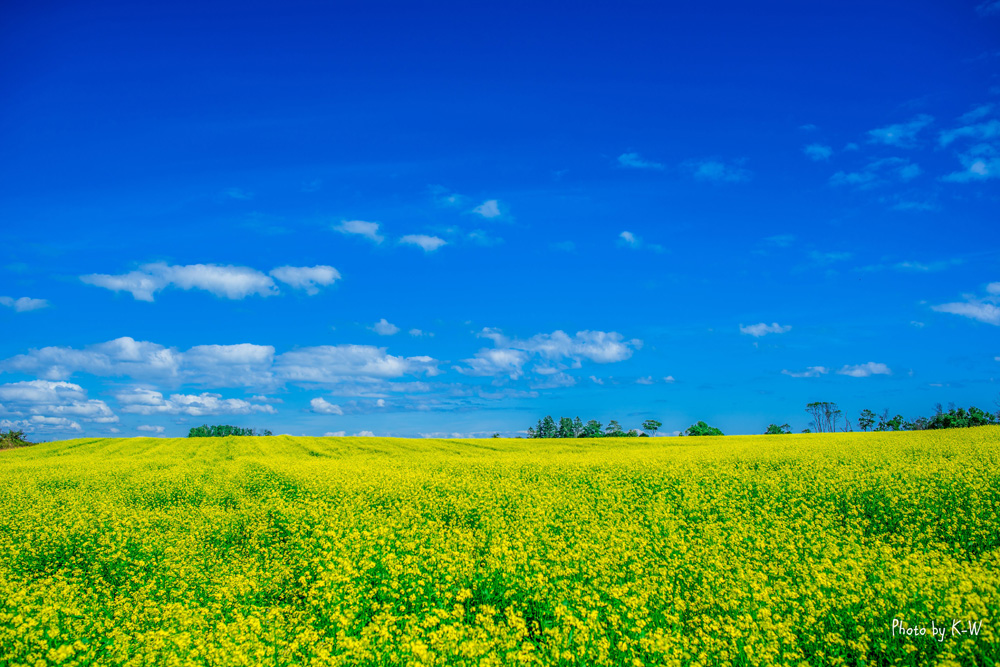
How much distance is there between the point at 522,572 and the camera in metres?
8.99

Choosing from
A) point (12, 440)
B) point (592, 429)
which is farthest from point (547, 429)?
point (12, 440)

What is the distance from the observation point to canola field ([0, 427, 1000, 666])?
667 centimetres

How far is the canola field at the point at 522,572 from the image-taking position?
6.67 metres

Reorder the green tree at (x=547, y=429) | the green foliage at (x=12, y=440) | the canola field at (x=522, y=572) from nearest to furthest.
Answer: the canola field at (x=522, y=572)
the green foliage at (x=12, y=440)
the green tree at (x=547, y=429)

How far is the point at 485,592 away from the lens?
8.57 metres

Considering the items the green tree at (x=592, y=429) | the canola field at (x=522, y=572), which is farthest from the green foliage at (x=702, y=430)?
the canola field at (x=522, y=572)

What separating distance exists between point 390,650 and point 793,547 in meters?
8.04

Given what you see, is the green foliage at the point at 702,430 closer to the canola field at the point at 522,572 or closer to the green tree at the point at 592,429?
the green tree at the point at 592,429

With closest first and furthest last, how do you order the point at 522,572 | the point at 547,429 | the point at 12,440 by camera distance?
the point at 522,572 < the point at 12,440 < the point at 547,429

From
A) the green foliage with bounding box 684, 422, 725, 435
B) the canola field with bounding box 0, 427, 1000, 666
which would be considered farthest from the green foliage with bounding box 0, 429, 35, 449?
the green foliage with bounding box 684, 422, 725, 435

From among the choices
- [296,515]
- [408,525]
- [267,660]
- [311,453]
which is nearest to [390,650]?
[267,660]

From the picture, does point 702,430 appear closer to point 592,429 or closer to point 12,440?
point 592,429

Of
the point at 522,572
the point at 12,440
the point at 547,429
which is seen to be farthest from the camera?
the point at 547,429

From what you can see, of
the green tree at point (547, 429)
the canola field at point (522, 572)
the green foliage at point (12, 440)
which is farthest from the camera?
the green tree at point (547, 429)
